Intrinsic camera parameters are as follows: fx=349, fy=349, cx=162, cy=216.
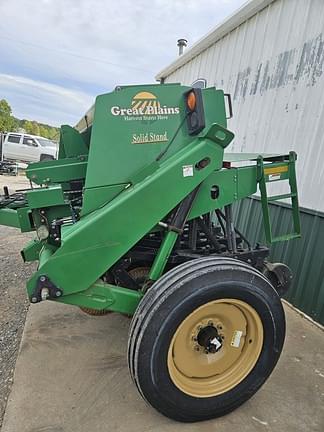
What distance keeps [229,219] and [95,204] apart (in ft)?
3.09

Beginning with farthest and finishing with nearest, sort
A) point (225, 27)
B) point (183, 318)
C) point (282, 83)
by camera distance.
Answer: point (225, 27) < point (282, 83) < point (183, 318)

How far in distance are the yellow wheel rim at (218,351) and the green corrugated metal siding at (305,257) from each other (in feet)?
5.01

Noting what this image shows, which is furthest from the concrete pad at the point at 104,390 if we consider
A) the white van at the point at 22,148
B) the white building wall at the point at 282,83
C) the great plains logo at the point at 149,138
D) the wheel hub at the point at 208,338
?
the white van at the point at 22,148

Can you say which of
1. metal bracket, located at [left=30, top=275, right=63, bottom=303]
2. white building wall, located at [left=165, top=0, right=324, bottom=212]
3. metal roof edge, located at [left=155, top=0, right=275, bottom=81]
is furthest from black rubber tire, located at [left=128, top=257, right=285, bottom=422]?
metal roof edge, located at [left=155, top=0, right=275, bottom=81]

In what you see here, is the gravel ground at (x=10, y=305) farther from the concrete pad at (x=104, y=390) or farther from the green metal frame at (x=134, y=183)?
the green metal frame at (x=134, y=183)

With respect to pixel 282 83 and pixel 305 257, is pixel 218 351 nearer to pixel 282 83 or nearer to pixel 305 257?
pixel 305 257

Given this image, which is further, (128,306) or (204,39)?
(204,39)

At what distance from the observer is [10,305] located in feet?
11.3

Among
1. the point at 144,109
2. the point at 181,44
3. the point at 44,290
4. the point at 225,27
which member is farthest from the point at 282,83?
the point at 181,44

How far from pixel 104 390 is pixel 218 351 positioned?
0.78m

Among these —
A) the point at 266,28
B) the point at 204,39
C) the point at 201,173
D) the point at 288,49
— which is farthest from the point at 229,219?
the point at 204,39

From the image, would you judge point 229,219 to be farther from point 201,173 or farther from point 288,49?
point 288,49

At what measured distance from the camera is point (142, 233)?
2033mm

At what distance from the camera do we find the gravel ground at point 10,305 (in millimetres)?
2425
